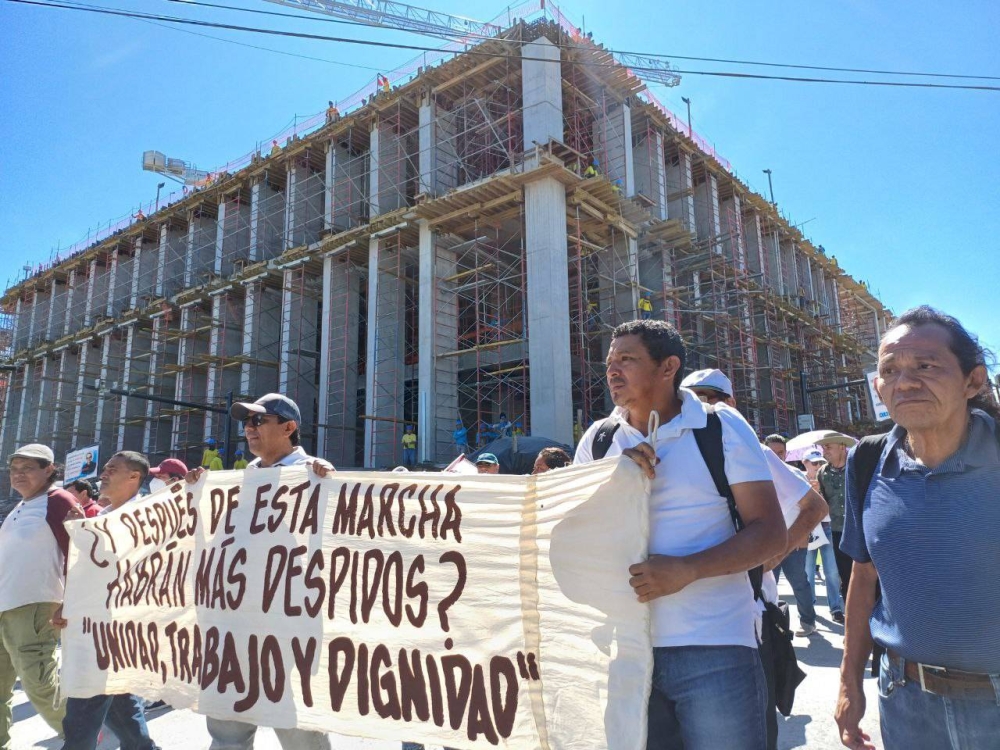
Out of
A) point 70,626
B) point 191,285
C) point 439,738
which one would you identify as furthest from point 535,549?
point 191,285

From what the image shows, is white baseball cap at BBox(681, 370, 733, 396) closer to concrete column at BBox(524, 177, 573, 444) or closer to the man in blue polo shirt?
the man in blue polo shirt

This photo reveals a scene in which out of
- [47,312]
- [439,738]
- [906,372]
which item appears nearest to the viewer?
[906,372]

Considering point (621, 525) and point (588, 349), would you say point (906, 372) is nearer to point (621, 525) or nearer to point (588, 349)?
point (621, 525)

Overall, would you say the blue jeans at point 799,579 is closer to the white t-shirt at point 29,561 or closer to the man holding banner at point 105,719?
the man holding banner at point 105,719

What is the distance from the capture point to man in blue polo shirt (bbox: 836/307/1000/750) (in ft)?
5.41

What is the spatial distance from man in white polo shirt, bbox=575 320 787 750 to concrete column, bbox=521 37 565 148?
1915cm

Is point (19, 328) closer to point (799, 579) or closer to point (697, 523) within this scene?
point (799, 579)

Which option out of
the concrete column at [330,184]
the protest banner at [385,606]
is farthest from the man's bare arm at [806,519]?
the concrete column at [330,184]

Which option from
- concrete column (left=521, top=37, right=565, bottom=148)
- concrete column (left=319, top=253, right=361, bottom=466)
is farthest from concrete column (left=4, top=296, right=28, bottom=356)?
concrete column (left=521, top=37, right=565, bottom=148)

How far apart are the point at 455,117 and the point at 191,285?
703 inches

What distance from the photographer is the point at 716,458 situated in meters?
2.03

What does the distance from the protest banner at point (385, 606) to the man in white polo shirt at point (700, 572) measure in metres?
0.08

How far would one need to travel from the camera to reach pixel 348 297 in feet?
84.2

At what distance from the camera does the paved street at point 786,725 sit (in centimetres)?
388
